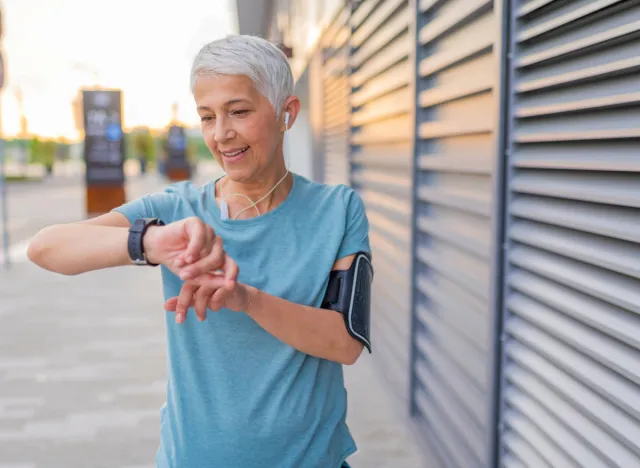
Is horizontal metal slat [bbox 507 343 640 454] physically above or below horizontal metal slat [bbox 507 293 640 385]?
below

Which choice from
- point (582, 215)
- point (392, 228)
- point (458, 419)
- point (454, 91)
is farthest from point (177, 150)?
point (582, 215)

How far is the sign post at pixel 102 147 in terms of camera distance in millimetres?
16141

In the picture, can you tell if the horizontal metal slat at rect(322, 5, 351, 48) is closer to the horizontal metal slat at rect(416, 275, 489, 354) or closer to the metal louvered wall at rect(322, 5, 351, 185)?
the metal louvered wall at rect(322, 5, 351, 185)

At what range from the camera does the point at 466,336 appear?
122 inches

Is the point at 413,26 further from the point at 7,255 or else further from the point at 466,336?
the point at 7,255

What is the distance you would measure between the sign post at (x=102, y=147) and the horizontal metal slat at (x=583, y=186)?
14682mm

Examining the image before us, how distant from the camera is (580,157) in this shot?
2041mm

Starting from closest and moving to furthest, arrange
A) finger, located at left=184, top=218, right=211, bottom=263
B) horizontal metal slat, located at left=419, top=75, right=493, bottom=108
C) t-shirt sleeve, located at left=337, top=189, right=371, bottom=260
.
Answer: finger, located at left=184, top=218, right=211, bottom=263
t-shirt sleeve, located at left=337, top=189, right=371, bottom=260
horizontal metal slat, located at left=419, top=75, right=493, bottom=108

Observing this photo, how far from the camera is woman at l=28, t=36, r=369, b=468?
4.50ft

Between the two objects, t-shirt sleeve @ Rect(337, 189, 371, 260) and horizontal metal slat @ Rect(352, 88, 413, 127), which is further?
horizontal metal slat @ Rect(352, 88, 413, 127)

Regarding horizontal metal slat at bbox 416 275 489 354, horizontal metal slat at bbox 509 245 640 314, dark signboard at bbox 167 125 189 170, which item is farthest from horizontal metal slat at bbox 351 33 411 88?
dark signboard at bbox 167 125 189 170

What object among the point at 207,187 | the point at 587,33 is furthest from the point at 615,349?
the point at 207,187

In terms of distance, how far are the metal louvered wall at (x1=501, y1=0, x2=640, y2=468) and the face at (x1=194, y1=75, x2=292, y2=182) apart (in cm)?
85

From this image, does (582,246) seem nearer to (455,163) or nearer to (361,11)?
(455,163)
